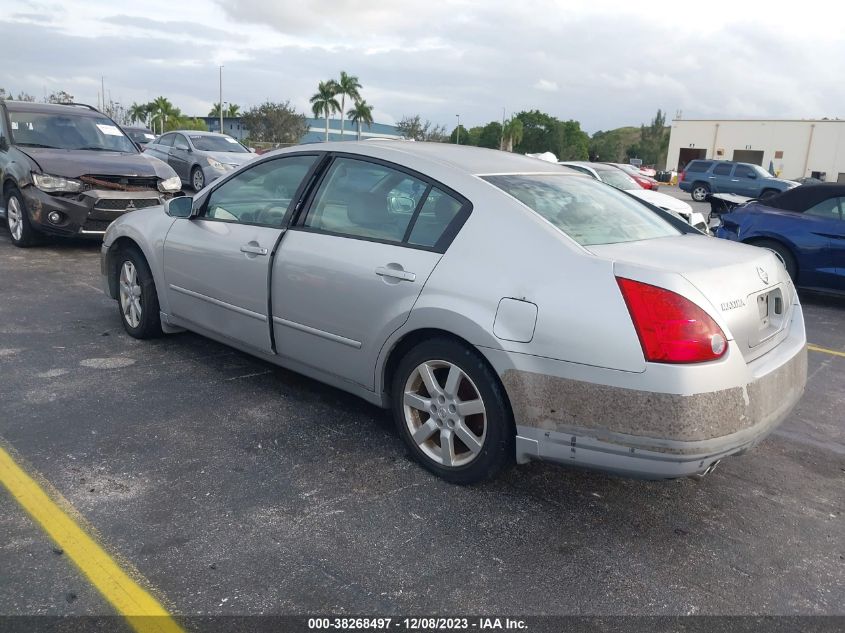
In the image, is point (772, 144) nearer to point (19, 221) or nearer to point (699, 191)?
point (699, 191)

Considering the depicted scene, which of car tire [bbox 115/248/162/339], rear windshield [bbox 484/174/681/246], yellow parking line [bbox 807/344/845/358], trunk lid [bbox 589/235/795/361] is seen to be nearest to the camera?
trunk lid [bbox 589/235/795/361]

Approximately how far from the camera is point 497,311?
3.07m

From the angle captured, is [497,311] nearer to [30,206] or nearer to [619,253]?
[619,253]

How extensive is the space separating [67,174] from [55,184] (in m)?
0.18

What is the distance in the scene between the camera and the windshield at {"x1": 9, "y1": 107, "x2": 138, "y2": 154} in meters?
9.16

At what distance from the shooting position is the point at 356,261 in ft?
12.0

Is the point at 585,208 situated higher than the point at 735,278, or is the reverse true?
the point at 585,208

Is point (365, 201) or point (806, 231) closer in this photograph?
point (365, 201)

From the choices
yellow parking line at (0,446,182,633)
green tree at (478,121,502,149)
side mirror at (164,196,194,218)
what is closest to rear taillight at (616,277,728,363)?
yellow parking line at (0,446,182,633)

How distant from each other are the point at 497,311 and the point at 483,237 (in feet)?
1.27

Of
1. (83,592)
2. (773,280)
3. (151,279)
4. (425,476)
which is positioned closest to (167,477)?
(83,592)

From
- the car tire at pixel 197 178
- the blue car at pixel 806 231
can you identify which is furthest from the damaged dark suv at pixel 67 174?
the blue car at pixel 806 231

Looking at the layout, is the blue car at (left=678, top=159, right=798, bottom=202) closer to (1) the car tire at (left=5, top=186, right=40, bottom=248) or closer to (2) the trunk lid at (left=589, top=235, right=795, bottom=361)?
(1) the car tire at (left=5, top=186, right=40, bottom=248)

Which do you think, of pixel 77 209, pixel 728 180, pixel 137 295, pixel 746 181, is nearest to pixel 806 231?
pixel 137 295
